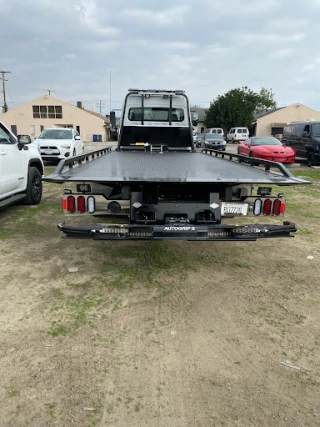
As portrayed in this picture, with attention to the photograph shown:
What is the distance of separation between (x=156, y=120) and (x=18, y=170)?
3305 millimetres

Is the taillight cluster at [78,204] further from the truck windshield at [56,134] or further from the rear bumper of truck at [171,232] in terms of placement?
the truck windshield at [56,134]

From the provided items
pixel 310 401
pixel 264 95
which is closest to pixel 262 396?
pixel 310 401

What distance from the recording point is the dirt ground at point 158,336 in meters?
2.22

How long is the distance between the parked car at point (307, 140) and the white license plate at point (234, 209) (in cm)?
1270

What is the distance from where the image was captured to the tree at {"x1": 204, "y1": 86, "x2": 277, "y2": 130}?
170ft

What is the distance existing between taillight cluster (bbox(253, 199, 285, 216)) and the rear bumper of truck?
17 centimetres

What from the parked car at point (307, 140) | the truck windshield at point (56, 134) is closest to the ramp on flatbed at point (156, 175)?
the truck windshield at point (56, 134)

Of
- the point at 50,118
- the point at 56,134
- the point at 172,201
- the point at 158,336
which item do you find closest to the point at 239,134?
the point at 56,134

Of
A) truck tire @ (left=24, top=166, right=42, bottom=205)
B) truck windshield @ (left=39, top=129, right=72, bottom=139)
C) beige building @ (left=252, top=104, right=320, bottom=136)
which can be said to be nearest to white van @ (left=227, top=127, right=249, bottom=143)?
beige building @ (left=252, top=104, right=320, bottom=136)

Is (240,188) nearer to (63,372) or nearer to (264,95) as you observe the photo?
(63,372)

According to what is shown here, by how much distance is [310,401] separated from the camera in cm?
230

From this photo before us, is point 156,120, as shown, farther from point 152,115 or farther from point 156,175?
point 156,175

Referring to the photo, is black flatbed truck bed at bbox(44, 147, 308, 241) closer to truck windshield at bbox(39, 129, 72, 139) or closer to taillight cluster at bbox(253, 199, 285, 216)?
taillight cluster at bbox(253, 199, 285, 216)

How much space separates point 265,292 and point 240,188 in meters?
1.19
